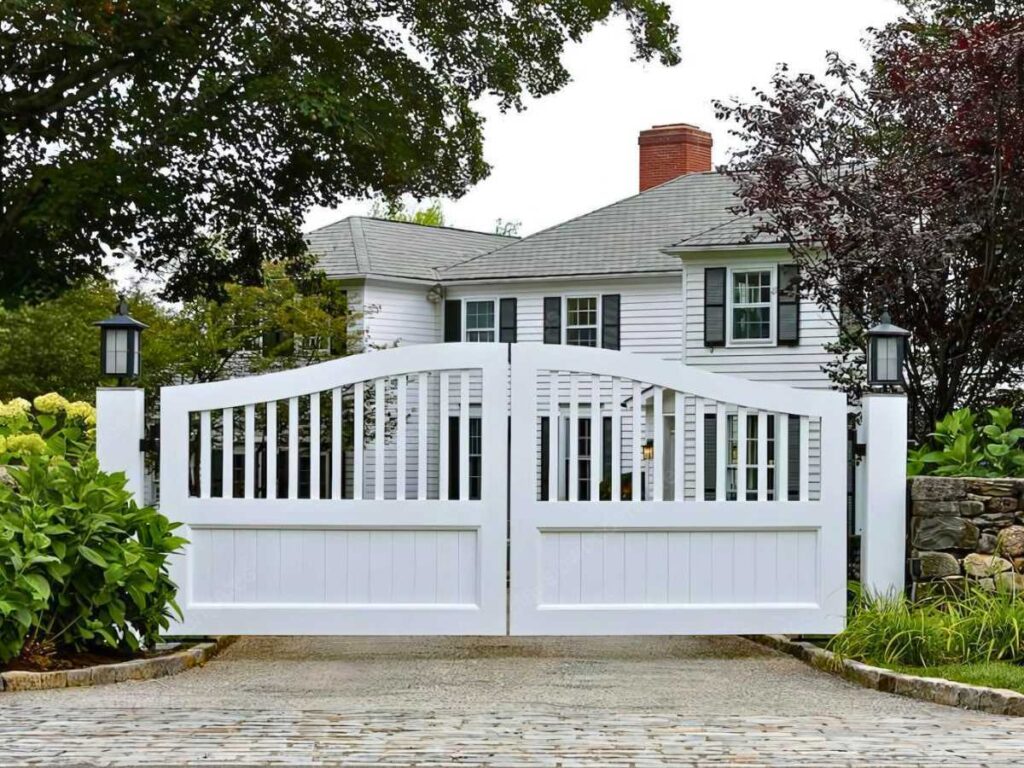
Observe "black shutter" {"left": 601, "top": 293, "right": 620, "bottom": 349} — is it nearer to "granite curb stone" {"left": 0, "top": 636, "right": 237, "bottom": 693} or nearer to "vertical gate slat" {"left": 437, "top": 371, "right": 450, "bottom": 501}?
"vertical gate slat" {"left": 437, "top": 371, "right": 450, "bottom": 501}

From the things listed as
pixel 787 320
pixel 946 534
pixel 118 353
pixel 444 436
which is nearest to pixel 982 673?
pixel 946 534

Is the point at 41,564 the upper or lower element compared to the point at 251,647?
upper

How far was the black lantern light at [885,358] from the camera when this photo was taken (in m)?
9.95

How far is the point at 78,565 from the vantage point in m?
8.61

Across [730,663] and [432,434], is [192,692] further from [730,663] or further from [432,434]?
[432,434]

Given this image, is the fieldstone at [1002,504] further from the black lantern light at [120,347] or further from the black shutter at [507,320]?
the black shutter at [507,320]

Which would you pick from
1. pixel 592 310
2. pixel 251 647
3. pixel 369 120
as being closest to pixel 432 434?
pixel 592 310

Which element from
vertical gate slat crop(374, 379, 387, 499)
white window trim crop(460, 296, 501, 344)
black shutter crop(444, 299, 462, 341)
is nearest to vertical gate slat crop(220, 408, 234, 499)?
vertical gate slat crop(374, 379, 387, 499)

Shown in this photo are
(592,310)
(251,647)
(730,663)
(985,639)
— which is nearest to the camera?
(985,639)

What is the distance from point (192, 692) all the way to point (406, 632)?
1794 mm

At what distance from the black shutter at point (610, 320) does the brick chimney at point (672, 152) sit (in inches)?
137

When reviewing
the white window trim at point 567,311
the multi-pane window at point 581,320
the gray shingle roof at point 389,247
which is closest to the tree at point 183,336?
the gray shingle roof at point 389,247

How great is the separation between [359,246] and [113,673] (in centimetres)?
2181

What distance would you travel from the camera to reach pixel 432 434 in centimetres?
2858
